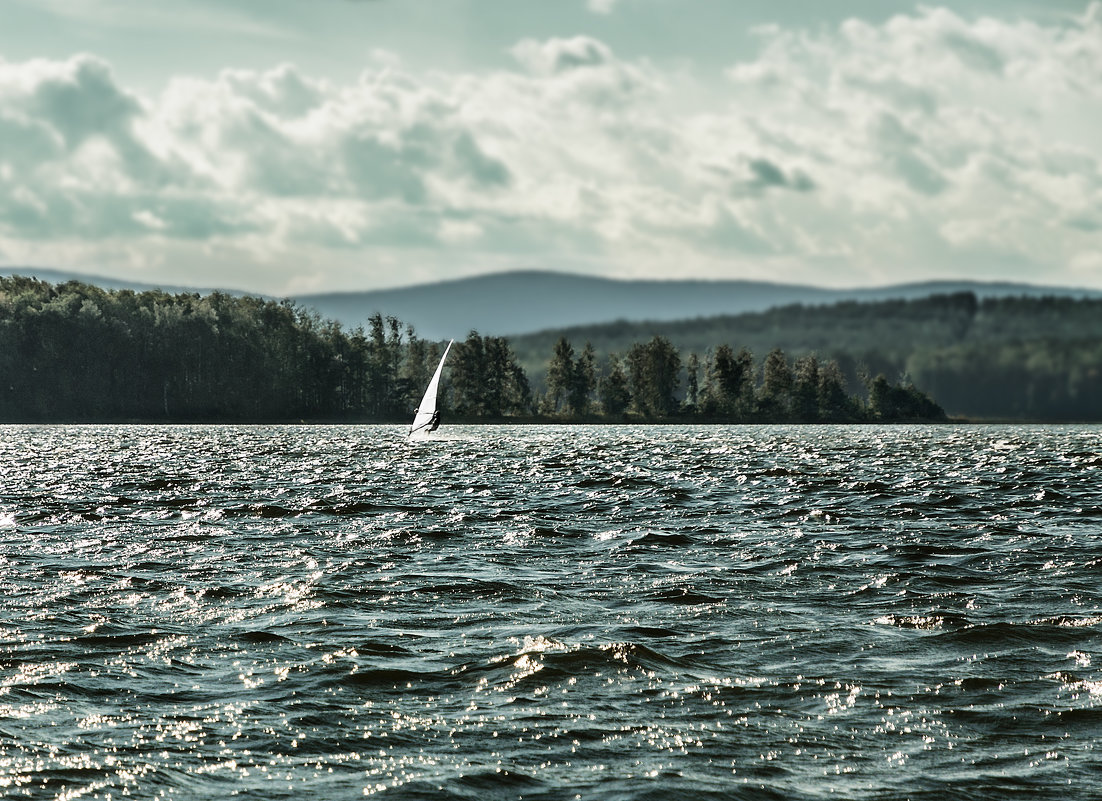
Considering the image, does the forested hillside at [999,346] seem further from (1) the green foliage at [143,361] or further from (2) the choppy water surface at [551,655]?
(1) the green foliage at [143,361]

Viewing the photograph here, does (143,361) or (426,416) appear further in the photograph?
(143,361)

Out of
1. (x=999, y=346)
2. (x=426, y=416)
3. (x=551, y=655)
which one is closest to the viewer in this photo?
(x=551, y=655)

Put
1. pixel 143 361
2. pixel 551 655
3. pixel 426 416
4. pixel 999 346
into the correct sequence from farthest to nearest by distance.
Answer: pixel 143 361, pixel 426 416, pixel 999 346, pixel 551 655

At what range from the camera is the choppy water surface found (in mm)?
10805

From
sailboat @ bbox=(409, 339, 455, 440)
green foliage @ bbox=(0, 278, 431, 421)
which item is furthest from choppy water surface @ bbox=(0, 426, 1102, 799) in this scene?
green foliage @ bbox=(0, 278, 431, 421)

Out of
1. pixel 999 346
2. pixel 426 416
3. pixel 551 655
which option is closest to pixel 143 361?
pixel 426 416

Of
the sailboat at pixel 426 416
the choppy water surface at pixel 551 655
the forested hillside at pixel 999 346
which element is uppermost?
the forested hillside at pixel 999 346

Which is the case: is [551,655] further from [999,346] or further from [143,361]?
[143,361]

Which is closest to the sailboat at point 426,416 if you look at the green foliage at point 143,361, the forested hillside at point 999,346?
the forested hillside at point 999,346

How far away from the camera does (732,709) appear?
41.9 feet

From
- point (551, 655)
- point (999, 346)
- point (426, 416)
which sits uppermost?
point (999, 346)

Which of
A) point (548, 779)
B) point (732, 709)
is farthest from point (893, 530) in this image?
point (548, 779)

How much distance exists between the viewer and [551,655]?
1513cm

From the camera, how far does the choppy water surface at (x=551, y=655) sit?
10.8m
